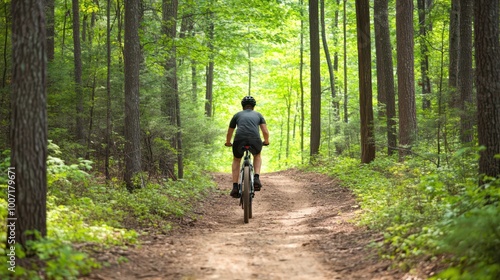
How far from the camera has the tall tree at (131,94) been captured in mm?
11133

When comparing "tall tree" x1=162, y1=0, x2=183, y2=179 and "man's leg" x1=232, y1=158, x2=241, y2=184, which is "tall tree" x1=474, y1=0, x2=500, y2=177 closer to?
"man's leg" x1=232, y1=158, x2=241, y2=184

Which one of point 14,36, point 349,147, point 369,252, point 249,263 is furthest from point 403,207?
point 349,147

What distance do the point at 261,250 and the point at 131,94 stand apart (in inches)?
231

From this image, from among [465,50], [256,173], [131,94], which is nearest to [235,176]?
[256,173]

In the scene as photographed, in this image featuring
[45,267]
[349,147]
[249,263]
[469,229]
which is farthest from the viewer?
[349,147]

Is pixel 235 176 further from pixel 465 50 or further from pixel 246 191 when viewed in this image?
pixel 465 50

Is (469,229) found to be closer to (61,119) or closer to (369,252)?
(369,252)

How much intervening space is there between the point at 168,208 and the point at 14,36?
216 inches

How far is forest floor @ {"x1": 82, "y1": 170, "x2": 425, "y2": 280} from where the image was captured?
5645mm

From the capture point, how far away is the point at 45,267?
4910 mm

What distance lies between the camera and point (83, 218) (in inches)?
295

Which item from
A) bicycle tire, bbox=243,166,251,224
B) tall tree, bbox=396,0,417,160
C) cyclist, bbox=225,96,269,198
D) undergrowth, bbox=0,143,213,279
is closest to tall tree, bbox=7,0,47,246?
undergrowth, bbox=0,143,213,279

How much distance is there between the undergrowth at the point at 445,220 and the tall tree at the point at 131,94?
544cm

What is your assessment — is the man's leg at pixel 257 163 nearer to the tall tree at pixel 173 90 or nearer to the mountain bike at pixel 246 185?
the mountain bike at pixel 246 185
